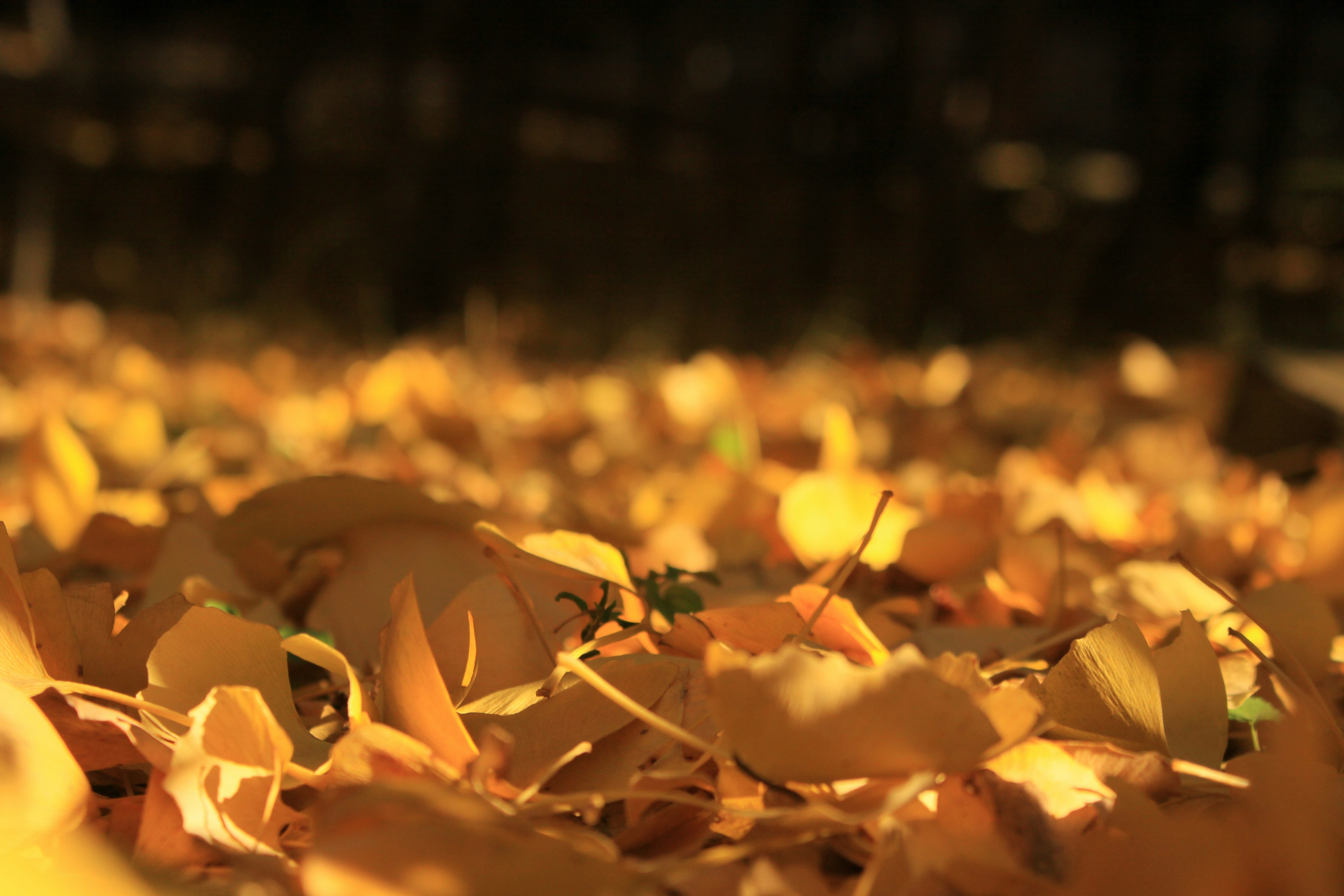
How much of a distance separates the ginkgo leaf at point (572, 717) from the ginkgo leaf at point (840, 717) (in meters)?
0.07

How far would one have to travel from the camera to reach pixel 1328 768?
358mm

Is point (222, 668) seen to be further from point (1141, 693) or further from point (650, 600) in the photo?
point (1141, 693)

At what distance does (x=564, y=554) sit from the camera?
46 cm

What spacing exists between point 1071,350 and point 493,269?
54.1 inches

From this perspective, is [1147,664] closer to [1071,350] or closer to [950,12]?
[1071,350]

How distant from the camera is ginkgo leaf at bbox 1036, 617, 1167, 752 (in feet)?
1.27

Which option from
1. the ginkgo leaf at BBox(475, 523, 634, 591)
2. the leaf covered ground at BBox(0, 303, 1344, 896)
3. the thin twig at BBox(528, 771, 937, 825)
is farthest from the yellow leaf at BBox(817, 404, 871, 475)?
the thin twig at BBox(528, 771, 937, 825)

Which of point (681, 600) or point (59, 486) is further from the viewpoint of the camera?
point (59, 486)

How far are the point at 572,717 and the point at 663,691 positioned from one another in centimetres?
3

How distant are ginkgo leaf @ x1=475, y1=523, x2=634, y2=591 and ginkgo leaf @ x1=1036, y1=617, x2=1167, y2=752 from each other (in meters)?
0.17

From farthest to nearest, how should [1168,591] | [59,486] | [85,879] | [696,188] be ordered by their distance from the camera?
[696,188]
[59,486]
[1168,591]
[85,879]

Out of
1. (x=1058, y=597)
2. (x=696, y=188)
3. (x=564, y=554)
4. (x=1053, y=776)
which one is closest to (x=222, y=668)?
(x=564, y=554)

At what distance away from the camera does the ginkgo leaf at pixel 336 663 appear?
1.21 feet

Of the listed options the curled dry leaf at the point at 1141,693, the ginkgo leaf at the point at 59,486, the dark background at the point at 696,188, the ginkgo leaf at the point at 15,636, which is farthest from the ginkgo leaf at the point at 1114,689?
the dark background at the point at 696,188
